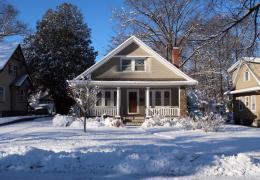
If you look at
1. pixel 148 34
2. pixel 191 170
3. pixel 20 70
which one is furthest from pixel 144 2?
pixel 191 170

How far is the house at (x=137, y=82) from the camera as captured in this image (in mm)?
30547

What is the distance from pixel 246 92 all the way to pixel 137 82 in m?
10.9

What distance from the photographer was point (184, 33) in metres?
45.7

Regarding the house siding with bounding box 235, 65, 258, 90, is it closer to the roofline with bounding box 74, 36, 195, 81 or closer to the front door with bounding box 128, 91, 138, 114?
the roofline with bounding box 74, 36, 195, 81

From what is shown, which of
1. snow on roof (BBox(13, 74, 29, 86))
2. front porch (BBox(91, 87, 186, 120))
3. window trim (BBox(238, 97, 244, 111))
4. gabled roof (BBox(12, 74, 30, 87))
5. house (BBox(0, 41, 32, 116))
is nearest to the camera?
front porch (BBox(91, 87, 186, 120))

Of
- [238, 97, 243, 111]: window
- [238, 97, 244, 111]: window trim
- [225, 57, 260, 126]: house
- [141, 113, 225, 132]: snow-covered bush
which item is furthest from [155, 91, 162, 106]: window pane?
[238, 97, 243, 111]: window

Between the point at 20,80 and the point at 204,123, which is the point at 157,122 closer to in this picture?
the point at 204,123

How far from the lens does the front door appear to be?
32.5 m

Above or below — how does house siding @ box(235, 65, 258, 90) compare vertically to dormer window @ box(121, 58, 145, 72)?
below

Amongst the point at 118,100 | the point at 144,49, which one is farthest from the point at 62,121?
the point at 144,49

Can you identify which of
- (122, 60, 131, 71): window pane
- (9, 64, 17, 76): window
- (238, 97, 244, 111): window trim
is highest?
(9, 64, 17, 76): window

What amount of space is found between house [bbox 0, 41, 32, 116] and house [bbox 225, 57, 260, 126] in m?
20.9

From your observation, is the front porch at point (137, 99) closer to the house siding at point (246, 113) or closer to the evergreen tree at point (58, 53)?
the house siding at point (246, 113)

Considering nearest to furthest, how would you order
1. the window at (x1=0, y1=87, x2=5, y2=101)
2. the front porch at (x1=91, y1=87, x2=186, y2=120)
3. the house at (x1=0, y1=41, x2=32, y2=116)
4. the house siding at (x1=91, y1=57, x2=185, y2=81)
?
1. the house siding at (x1=91, y1=57, x2=185, y2=81)
2. the front porch at (x1=91, y1=87, x2=186, y2=120)
3. the window at (x1=0, y1=87, x2=5, y2=101)
4. the house at (x1=0, y1=41, x2=32, y2=116)
